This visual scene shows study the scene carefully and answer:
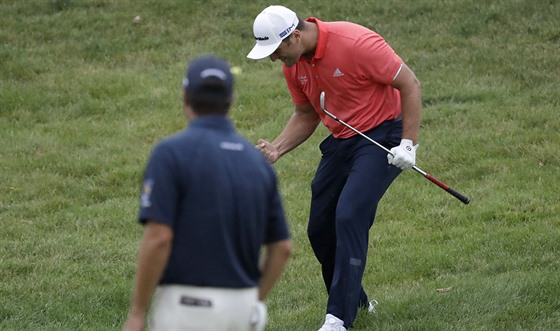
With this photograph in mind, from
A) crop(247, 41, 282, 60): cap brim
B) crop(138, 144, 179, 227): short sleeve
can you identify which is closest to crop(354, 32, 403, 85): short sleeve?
crop(247, 41, 282, 60): cap brim

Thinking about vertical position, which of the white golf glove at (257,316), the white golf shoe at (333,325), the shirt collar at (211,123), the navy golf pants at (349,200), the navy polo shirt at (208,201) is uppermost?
the shirt collar at (211,123)

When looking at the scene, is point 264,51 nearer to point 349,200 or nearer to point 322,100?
point 322,100

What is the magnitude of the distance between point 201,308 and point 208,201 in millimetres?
405

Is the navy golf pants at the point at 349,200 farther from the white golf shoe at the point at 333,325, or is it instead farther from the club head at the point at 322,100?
the club head at the point at 322,100

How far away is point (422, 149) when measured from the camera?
1192cm

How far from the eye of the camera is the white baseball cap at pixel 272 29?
22.2ft

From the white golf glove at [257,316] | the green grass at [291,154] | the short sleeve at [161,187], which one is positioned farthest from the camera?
the green grass at [291,154]

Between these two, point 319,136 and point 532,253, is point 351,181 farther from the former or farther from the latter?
point 319,136

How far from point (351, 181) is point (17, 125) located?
7.38 m

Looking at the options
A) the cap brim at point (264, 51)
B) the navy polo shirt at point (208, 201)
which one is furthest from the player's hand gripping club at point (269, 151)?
the navy polo shirt at point (208, 201)

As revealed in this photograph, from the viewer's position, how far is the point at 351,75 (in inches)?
273

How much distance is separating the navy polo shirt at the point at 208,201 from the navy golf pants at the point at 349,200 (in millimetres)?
2631

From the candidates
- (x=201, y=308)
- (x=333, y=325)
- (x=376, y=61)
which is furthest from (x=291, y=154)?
(x=201, y=308)

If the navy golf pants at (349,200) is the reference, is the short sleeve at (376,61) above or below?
above
